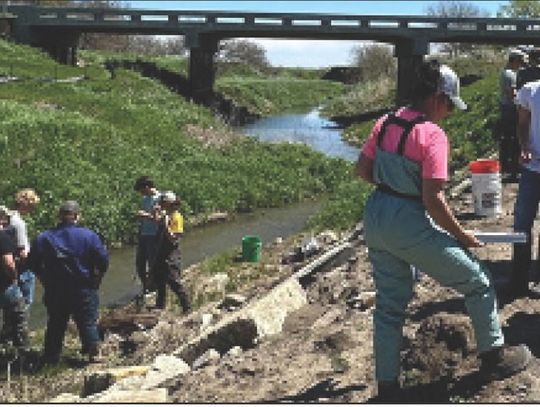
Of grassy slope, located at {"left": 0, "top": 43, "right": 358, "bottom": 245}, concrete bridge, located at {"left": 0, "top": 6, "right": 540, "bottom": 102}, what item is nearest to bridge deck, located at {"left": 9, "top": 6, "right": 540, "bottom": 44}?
concrete bridge, located at {"left": 0, "top": 6, "right": 540, "bottom": 102}

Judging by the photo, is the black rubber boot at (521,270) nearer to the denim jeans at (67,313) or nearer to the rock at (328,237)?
the denim jeans at (67,313)

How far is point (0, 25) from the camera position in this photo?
175ft

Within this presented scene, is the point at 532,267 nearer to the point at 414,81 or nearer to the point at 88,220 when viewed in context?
the point at 414,81

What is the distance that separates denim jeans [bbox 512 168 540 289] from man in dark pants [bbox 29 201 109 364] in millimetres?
4218

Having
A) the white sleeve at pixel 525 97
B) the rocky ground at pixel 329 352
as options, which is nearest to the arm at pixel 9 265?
the rocky ground at pixel 329 352

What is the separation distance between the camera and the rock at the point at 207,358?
7402mm

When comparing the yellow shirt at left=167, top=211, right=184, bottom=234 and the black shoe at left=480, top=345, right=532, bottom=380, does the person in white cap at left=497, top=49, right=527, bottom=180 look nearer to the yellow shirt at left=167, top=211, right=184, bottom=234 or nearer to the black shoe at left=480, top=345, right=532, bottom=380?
the yellow shirt at left=167, top=211, right=184, bottom=234

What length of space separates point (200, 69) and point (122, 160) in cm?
3182

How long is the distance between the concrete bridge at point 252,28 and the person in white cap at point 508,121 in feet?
127

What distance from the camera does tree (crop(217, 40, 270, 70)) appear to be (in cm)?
10759

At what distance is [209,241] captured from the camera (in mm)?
18984

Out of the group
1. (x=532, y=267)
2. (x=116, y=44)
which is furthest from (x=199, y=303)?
(x=116, y=44)

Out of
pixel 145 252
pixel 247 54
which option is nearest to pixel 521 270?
pixel 145 252

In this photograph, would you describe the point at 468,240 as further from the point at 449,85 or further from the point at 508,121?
the point at 508,121
